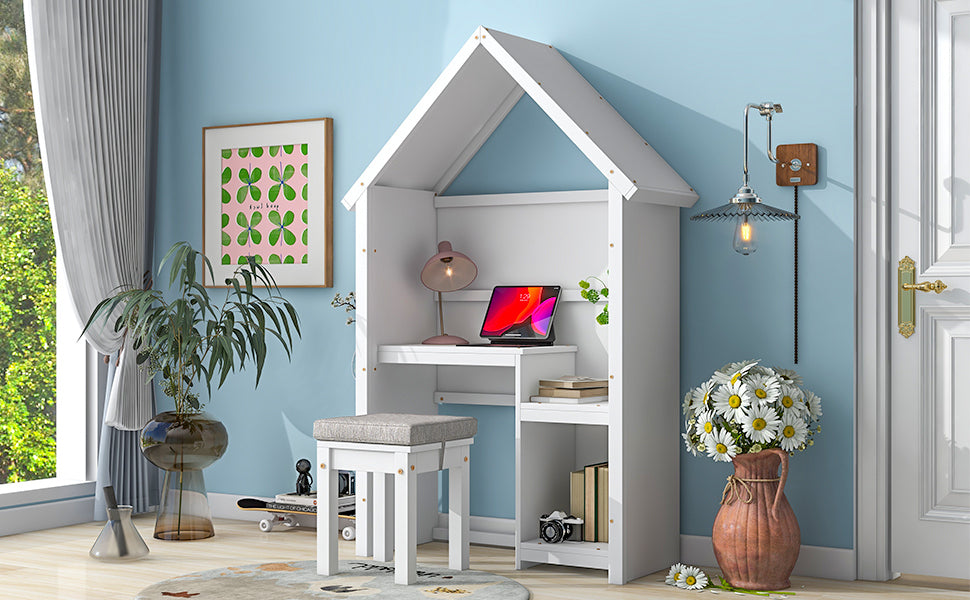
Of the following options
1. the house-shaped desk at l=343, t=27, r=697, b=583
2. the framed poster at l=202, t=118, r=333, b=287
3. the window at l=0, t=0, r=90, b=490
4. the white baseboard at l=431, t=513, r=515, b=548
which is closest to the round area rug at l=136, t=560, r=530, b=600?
the house-shaped desk at l=343, t=27, r=697, b=583

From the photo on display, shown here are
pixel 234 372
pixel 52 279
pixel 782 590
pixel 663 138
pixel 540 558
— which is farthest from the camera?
pixel 52 279

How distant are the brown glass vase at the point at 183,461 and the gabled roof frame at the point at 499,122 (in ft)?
3.20

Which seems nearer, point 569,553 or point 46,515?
point 569,553

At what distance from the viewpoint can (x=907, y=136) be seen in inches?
135

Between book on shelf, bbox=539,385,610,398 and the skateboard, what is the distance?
997 mm

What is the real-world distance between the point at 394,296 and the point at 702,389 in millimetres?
1130

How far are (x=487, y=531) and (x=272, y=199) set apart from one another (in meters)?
1.57

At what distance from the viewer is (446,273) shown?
12.9 ft

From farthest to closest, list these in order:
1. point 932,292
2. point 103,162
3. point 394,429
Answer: point 103,162, point 932,292, point 394,429

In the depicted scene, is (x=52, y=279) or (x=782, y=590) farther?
(x=52, y=279)

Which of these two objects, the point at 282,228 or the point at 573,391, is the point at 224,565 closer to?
the point at 573,391

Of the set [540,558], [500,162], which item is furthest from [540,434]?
[500,162]

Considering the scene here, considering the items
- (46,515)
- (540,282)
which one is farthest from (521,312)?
(46,515)

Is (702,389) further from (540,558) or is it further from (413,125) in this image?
(413,125)
